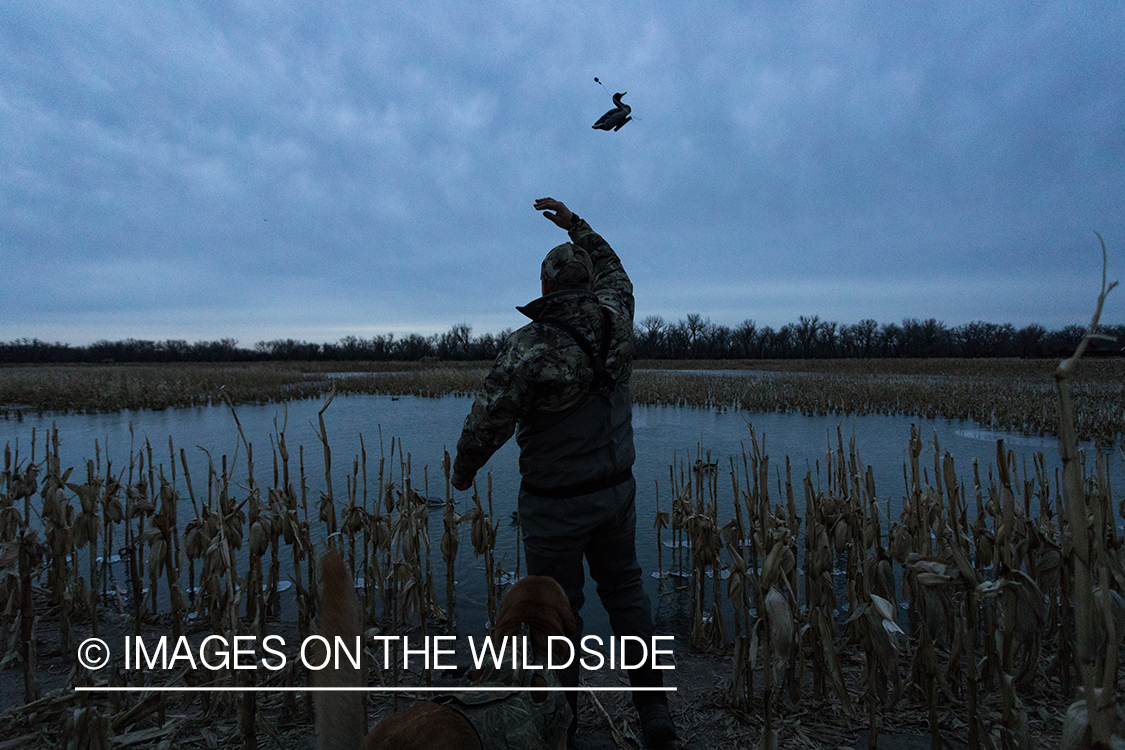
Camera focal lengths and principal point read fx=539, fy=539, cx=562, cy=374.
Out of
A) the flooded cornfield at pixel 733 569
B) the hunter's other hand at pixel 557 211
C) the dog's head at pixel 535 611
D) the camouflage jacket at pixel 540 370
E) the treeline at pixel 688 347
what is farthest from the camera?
the treeline at pixel 688 347

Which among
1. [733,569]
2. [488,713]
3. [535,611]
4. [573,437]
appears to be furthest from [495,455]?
[535,611]

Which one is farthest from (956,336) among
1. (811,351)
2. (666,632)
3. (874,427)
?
(666,632)

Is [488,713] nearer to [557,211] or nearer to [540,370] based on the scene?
[540,370]

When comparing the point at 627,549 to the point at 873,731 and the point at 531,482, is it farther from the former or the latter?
the point at 873,731

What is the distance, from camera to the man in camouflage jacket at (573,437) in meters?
2.51

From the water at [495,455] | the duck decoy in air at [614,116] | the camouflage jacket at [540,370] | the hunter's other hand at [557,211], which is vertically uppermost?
the duck decoy in air at [614,116]

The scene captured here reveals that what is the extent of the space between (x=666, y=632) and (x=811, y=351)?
3463 inches

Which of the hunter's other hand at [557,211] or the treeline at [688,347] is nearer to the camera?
the hunter's other hand at [557,211]

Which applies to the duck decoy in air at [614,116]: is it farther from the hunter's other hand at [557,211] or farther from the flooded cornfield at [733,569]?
the flooded cornfield at [733,569]

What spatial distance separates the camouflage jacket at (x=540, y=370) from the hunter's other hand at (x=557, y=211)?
2.54ft

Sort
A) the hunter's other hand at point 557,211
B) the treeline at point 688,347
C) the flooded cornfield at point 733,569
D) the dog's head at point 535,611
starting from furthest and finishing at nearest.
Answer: the treeline at point 688,347, the hunter's other hand at point 557,211, the flooded cornfield at point 733,569, the dog's head at point 535,611

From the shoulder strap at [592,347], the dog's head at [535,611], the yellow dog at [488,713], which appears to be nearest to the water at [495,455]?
the shoulder strap at [592,347]

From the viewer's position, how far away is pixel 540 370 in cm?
Result: 247

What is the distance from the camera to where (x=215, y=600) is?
3.54 m
